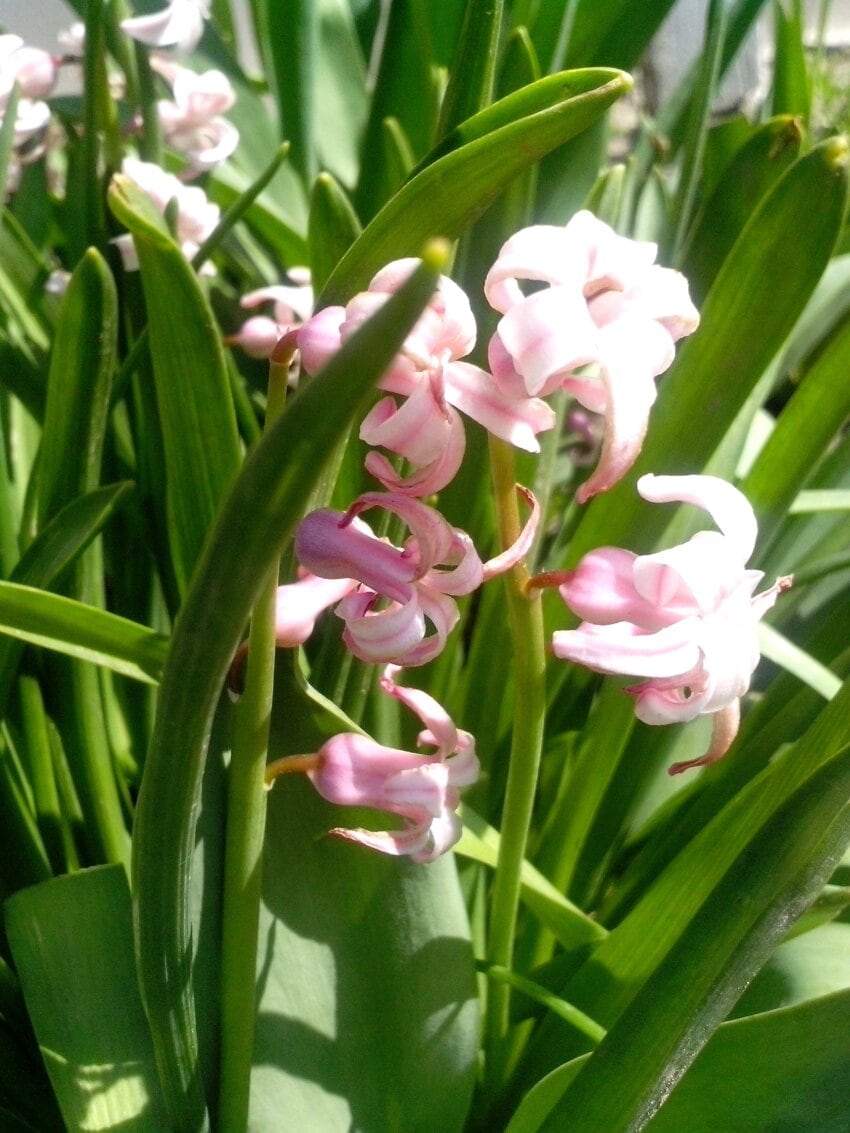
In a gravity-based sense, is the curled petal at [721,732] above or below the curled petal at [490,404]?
below

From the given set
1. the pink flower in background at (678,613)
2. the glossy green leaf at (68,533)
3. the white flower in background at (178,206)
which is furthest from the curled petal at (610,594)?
the white flower in background at (178,206)

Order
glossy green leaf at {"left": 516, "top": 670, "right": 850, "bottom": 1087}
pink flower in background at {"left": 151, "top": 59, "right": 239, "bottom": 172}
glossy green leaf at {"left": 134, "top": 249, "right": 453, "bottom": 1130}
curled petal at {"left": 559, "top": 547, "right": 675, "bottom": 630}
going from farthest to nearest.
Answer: pink flower in background at {"left": 151, "top": 59, "right": 239, "bottom": 172}, glossy green leaf at {"left": 516, "top": 670, "right": 850, "bottom": 1087}, curled petal at {"left": 559, "top": 547, "right": 675, "bottom": 630}, glossy green leaf at {"left": 134, "top": 249, "right": 453, "bottom": 1130}

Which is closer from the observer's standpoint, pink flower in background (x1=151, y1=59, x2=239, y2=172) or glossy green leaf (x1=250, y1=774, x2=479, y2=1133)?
glossy green leaf (x1=250, y1=774, x2=479, y2=1133)

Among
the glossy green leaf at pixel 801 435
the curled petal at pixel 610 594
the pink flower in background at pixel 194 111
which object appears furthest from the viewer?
the pink flower in background at pixel 194 111

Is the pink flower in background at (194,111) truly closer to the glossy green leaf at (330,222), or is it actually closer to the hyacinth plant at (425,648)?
the hyacinth plant at (425,648)

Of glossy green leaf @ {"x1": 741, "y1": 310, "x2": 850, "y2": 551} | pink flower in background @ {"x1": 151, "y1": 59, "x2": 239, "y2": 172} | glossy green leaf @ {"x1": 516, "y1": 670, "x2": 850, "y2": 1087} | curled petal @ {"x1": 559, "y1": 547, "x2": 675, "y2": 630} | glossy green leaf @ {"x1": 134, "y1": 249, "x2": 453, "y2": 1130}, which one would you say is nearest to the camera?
glossy green leaf @ {"x1": 134, "y1": 249, "x2": 453, "y2": 1130}

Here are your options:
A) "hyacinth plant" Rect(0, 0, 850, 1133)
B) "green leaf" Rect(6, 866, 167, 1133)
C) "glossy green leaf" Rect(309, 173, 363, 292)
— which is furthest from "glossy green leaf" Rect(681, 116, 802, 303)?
"green leaf" Rect(6, 866, 167, 1133)

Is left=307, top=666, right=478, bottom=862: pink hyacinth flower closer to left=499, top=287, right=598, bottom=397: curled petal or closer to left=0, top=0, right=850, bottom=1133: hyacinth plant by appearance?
left=0, top=0, right=850, bottom=1133: hyacinth plant

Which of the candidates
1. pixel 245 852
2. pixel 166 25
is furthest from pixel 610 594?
pixel 166 25
